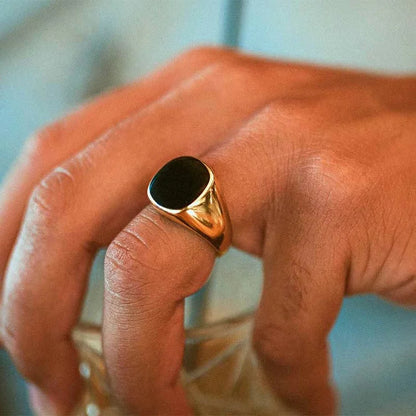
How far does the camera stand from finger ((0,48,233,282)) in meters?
0.54

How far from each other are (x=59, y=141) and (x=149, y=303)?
9.5 inches

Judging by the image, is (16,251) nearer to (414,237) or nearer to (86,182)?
(86,182)

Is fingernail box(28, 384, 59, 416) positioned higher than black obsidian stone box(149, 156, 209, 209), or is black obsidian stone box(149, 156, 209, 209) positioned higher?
black obsidian stone box(149, 156, 209, 209)

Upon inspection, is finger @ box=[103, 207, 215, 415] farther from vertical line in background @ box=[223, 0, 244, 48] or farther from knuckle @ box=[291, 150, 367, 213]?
vertical line in background @ box=[223, 0, 244, 48]

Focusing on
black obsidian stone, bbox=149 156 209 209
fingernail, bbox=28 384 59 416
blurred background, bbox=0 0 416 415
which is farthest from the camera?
blurred background, bbox=0 0 416 415

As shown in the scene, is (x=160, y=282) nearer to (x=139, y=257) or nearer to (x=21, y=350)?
(x=139, y=257)

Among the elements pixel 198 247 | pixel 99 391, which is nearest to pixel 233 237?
pixel 198 247

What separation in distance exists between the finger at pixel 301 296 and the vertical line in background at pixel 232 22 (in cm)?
60

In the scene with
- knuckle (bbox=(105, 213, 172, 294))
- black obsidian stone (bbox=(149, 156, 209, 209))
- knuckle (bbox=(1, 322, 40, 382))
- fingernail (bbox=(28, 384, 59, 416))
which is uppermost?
→ black obsidian stone (bbox=(149, 156, 209, 209))

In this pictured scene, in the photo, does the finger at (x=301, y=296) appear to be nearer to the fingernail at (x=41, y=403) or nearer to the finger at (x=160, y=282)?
the finger at (x=160, y=282)

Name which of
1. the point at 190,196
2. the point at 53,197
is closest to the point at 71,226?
the point at 53,197

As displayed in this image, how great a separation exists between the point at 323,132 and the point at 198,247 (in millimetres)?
139

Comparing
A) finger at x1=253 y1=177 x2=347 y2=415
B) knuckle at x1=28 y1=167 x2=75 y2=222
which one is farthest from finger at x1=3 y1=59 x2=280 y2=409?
finger at x1=253 y1=177 x2=347 y2=415

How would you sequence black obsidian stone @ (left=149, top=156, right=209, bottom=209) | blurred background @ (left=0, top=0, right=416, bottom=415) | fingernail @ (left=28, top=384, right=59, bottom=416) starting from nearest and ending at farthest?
black obsidian stone @ (left=149, top=156, right=209, bottom=209) → fingernail @ (left=28, top=384, right=59, bottom=416) → blurred background @ (left=0, top=0, right=416, bottom=415)
